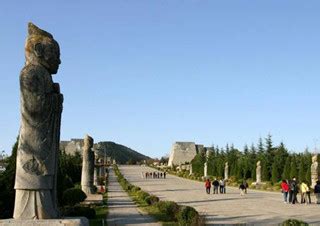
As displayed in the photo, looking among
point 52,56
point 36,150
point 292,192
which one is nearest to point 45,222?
point 36,150

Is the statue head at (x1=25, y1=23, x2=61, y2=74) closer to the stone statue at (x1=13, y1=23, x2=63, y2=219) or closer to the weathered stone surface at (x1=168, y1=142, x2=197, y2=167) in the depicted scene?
the stone statue at (x1=13, y1=23, x2=63, y2=219)

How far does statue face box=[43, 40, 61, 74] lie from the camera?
26.1 feet

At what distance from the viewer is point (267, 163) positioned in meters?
59.7

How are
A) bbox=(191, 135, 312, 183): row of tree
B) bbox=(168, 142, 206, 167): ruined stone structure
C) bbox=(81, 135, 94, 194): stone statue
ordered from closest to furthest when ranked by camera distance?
bbox=(81, 135, 94, 194): stone statue < bbox=(191, 135, 312, 183): row of tree < bbox=(168, 142, 206, 167): ruined stone structure

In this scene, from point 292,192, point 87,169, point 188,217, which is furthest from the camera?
point 87,169

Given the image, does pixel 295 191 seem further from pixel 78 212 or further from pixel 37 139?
pixel 37 139

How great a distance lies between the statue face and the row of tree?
38543 millimetres

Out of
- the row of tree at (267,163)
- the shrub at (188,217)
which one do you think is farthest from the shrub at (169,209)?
the row of tree at (267,163)

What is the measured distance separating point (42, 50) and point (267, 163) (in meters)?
54.2

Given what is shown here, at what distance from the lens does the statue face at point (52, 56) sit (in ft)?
26.1

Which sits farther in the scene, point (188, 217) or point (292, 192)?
point (292, 192)

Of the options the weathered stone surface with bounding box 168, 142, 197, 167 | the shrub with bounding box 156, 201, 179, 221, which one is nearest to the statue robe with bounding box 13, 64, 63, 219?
the shrub with bounding box 156, 201, 179, 221

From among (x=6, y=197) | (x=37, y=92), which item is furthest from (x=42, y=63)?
(x=6, y=197)

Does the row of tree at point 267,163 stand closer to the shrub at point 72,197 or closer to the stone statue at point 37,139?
the shrub at point 72,197
